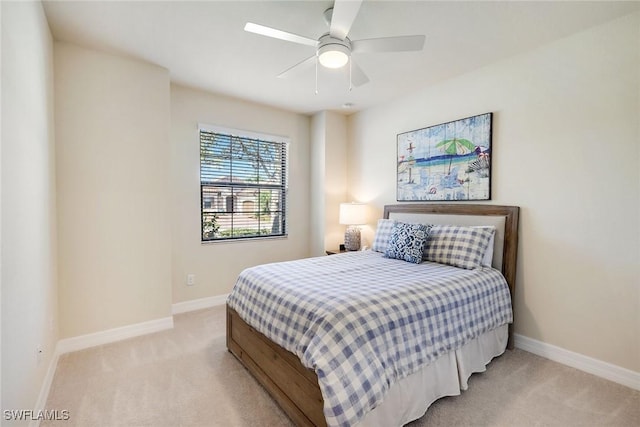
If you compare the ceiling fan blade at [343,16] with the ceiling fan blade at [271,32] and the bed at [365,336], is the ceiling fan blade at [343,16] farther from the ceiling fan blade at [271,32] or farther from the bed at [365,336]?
the bed at [365,336]

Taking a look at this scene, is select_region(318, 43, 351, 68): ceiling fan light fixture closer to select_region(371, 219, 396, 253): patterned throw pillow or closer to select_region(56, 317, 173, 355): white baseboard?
select_region(371, 219, 396, 253): patterned throw pillow

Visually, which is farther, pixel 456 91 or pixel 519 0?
pixel 456 91

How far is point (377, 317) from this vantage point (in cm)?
162

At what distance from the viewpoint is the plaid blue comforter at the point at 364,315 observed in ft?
4.66

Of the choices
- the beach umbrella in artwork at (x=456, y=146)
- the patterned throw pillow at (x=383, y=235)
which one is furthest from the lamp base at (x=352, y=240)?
the beach umbrella in artwork at (x=456, y=146)

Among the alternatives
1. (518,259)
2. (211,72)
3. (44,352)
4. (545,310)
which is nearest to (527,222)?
(518,259)

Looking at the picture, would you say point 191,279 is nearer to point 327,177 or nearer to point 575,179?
point 327,177

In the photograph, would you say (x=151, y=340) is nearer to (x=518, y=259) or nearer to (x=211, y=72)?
(x=211, y=72)

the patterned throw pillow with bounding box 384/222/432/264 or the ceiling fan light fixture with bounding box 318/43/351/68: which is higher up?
the ceiling fan light fixture with bounding box 318/43/351/68

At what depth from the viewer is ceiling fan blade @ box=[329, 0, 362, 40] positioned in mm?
1587

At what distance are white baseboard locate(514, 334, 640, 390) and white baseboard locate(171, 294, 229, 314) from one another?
127 inches

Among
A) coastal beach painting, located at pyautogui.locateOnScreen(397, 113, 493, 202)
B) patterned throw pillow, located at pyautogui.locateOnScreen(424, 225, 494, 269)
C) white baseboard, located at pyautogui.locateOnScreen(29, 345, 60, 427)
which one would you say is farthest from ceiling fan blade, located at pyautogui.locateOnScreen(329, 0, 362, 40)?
white baseboard, located at pyautogui.locateOnScreen(29, 345, 60, 427)

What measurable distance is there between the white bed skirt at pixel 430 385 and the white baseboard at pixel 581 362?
1.69ft

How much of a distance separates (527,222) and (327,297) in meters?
2.03
